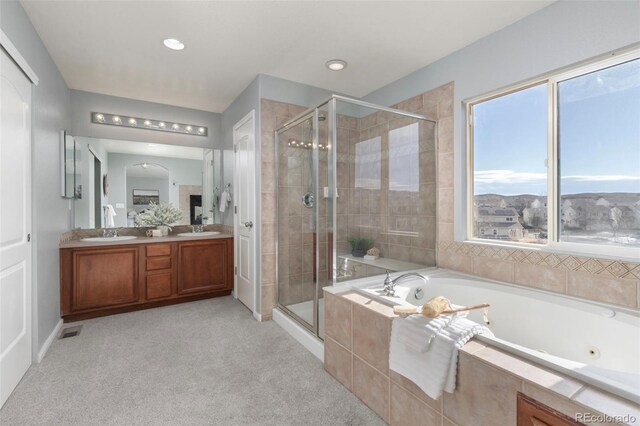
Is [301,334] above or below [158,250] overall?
below

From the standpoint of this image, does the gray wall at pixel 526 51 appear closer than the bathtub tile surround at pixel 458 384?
No

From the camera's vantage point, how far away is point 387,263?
2.70 meters

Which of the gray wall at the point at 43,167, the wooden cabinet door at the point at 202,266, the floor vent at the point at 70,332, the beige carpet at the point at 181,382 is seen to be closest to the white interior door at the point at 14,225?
the gray wall at the point at 43,167

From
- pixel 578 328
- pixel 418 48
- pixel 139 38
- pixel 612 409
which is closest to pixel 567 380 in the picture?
pixel 612 409

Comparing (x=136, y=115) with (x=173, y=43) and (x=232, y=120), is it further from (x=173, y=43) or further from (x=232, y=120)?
(x=173, y=43)

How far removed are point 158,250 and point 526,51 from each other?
151 inches

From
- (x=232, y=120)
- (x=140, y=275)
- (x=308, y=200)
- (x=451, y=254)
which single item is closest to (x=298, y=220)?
(x=308, y=200)

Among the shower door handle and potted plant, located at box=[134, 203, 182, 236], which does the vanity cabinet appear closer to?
potted plant, located at box=[134, 203, 182, 236]

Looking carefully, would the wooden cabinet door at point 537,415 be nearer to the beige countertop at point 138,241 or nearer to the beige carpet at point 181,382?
the beige carpet at point 181,382

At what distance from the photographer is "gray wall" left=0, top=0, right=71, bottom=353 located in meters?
1.97

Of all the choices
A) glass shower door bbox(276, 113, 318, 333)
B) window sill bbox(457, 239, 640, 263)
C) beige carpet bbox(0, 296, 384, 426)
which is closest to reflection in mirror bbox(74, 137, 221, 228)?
beige carpet bbox(0, 296, 384, 426)

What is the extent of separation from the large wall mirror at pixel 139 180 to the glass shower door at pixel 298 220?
4.99ft

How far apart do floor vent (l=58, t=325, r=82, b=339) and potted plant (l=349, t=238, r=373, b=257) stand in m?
2.61

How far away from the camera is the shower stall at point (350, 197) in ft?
8.19
